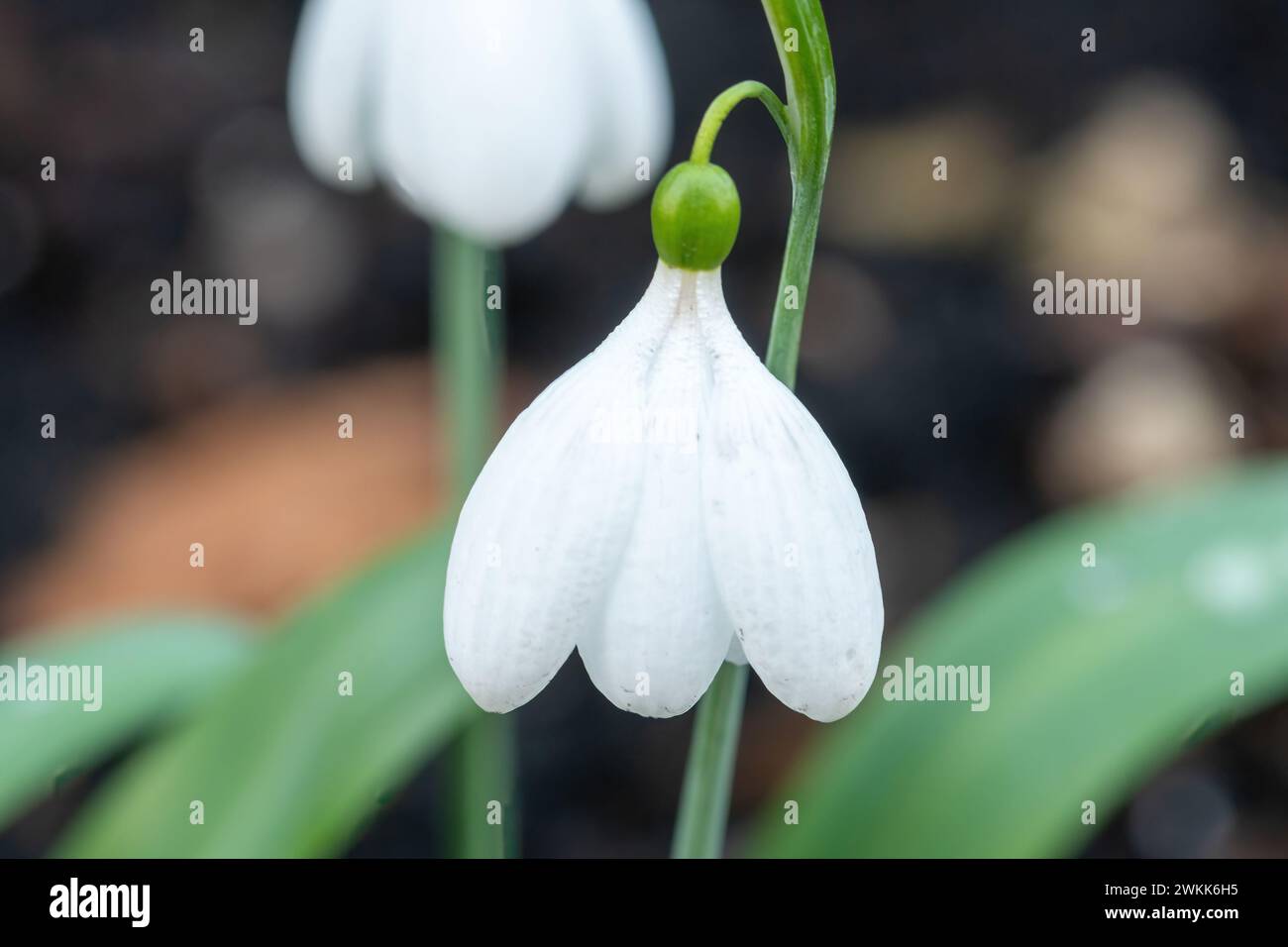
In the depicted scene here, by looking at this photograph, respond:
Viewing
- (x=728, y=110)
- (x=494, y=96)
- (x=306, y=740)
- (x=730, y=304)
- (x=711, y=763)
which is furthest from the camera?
(x=730, y=304)

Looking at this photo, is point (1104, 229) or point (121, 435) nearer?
point (121, 435)

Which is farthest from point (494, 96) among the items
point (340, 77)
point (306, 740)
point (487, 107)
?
point (306, 740)

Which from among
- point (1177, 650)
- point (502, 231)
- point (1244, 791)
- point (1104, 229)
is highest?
point (1104, 229)

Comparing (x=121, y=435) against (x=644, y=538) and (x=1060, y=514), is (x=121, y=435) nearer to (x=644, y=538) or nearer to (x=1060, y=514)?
(x=1060, y=514)

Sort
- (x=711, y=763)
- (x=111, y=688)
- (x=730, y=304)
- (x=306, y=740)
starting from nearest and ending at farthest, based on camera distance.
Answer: (x=711, y=763), (x=306, y=740), (x=111, y=688), (x=730, y=304)

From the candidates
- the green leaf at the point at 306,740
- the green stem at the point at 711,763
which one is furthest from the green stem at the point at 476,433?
the green stem at the point at 711,763

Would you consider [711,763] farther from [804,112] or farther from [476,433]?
[476,433]

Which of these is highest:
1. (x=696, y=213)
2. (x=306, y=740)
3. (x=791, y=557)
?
(x=696, y=213)
